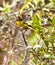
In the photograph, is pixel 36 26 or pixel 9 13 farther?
pixel 9 13

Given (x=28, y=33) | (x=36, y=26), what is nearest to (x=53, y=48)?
(x=36, y=26)

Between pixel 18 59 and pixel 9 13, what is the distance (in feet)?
1.12

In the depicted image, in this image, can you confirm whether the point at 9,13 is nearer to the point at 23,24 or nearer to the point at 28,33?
the point at 23,24

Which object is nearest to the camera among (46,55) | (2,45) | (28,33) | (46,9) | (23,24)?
(46,55)

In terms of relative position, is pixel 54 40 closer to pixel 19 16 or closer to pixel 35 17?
pixel 35 17

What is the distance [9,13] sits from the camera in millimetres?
1848

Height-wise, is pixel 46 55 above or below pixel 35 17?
below

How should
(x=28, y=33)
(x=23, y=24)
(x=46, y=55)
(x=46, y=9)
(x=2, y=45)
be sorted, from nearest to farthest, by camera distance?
(x=46, y=55) → (x=23, y=24) → (x=46, y=9) → (x=2, y=45) → (x=28, y=33)

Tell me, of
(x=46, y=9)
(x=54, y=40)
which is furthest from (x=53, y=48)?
(x=46, y=9)

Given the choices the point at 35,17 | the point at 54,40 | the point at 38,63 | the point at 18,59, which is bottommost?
the point at 18,59

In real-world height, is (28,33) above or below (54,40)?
below

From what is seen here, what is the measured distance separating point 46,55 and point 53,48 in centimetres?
8

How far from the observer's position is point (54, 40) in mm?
1566

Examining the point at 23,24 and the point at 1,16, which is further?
the point at 1,16
